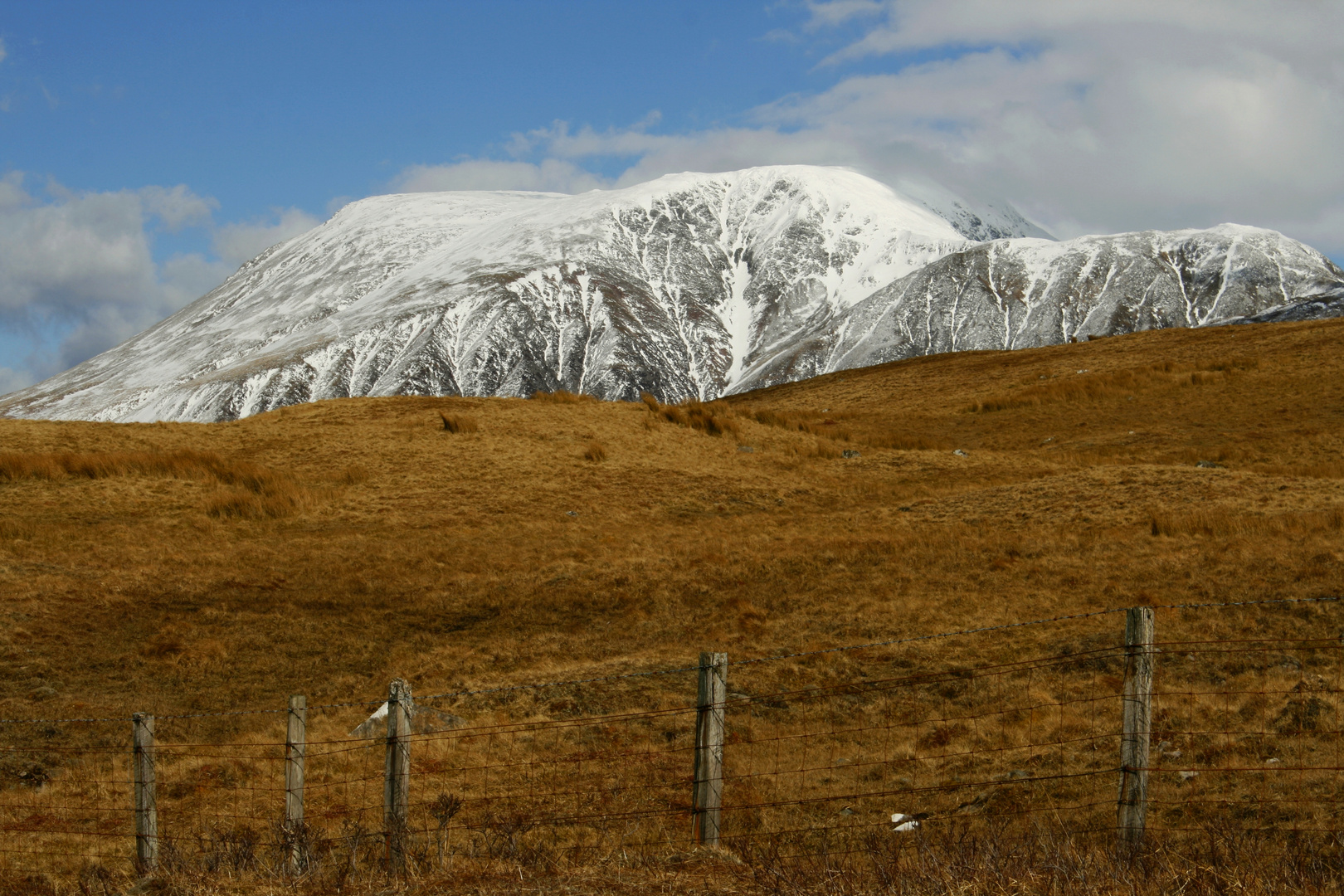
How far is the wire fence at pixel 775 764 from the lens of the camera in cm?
938

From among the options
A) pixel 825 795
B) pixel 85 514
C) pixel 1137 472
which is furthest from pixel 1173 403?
pixel 85 514

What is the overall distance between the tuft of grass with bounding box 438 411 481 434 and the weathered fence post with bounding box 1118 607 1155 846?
31836mm

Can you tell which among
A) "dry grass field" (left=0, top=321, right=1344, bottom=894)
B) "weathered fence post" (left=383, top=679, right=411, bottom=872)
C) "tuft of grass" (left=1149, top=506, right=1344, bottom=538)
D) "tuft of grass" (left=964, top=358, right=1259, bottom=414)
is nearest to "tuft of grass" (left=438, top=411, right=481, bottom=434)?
"dry grass field" (left=0, top=321, right=1344, bottom=894)

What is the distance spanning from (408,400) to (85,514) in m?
17.5

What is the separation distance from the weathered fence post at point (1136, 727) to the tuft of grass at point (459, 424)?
1253 inches

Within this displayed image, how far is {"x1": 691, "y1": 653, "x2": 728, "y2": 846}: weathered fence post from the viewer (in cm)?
862

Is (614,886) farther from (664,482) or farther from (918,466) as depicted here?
(918,466)

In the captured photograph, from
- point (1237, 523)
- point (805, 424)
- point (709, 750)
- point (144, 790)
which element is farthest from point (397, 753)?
point (805, 424)

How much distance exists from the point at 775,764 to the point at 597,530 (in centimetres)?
1537

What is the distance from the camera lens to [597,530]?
1109 inches

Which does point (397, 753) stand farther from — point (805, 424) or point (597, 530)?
point (805, 424)

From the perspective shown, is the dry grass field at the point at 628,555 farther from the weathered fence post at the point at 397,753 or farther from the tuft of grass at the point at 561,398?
the tuft of grass at the point at 561,398

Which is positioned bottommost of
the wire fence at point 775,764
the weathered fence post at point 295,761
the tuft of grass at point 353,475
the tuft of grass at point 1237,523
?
the wire fence at point 775,764

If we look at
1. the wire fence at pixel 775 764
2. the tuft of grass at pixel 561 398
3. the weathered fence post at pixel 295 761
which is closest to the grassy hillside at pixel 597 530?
the tuft of grass at pixel 561 398
